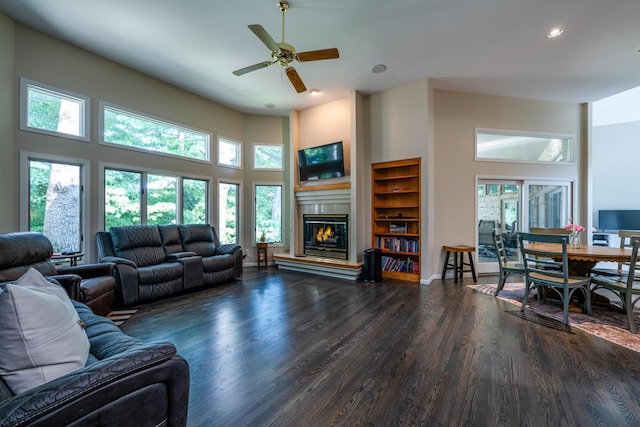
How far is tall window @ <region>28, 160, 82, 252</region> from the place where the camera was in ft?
11.3

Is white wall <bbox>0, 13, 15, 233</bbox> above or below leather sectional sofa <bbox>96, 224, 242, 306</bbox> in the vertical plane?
above

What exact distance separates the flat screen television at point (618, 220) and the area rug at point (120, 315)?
9294 millimetres

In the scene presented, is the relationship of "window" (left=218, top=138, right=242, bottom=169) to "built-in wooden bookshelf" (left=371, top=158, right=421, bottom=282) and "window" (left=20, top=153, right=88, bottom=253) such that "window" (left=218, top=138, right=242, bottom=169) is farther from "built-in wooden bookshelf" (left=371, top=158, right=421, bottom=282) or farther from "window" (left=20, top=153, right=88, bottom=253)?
"built-in wooden bookshelf" (left=371, top=158, right=421, bottom=282)

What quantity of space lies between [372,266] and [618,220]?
19.7ft

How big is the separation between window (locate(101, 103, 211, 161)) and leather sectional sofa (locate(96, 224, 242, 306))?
139 cm

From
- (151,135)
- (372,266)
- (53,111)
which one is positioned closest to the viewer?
(53,111)

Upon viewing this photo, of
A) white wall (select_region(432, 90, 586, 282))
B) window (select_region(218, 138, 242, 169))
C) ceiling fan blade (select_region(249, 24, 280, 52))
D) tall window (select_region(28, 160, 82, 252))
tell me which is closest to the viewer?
ceiling fan blade (select_region(249, 24, 280, 52))

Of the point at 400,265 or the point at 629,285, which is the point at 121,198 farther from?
the point at 629,285

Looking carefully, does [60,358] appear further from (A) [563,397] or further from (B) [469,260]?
(B) [469,260]

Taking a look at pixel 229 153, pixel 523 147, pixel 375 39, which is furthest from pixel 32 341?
pixel 523 147

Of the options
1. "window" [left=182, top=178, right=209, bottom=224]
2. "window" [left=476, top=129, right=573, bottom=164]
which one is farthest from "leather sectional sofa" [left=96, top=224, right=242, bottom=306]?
"window" [left=476, top=129, right=573, bottom=164]

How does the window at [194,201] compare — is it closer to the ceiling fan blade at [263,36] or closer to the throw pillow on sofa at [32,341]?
the ceiling fan blade at [263,36]

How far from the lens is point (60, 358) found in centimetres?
109

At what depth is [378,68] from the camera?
4258 mm
